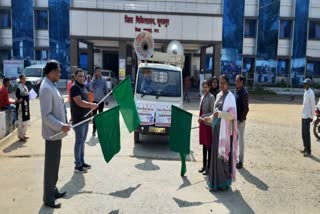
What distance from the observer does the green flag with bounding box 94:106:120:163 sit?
563 centimetres

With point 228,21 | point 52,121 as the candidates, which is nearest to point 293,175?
point 52,121

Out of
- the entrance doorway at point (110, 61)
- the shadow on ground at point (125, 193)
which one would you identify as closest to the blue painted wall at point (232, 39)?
the entrance doorway at point (110, 61)

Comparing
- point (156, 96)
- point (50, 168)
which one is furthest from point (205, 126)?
point (50, 168)

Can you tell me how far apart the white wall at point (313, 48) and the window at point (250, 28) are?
17.5ft

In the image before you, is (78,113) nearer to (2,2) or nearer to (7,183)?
(7,183)

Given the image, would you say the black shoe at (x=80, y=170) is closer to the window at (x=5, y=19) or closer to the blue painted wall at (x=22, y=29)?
the blue painted wall at (x=22, y=29)

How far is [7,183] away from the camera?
5.86 metres

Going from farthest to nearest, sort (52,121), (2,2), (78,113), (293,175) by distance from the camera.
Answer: (2,2), (293,175), (78,113), (52,121)

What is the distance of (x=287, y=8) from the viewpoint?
32.2 metres

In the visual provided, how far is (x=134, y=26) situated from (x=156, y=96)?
50.3ft

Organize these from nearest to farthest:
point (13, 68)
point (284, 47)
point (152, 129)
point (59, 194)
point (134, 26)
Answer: point (59, 194), point (152, 129), point (134, 26), point (13, 68), point (284, 47)

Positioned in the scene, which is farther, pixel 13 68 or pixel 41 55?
A: pixel 41 55

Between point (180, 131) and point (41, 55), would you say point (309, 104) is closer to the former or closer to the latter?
point (180, 131)

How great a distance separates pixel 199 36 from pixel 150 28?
349 cm
